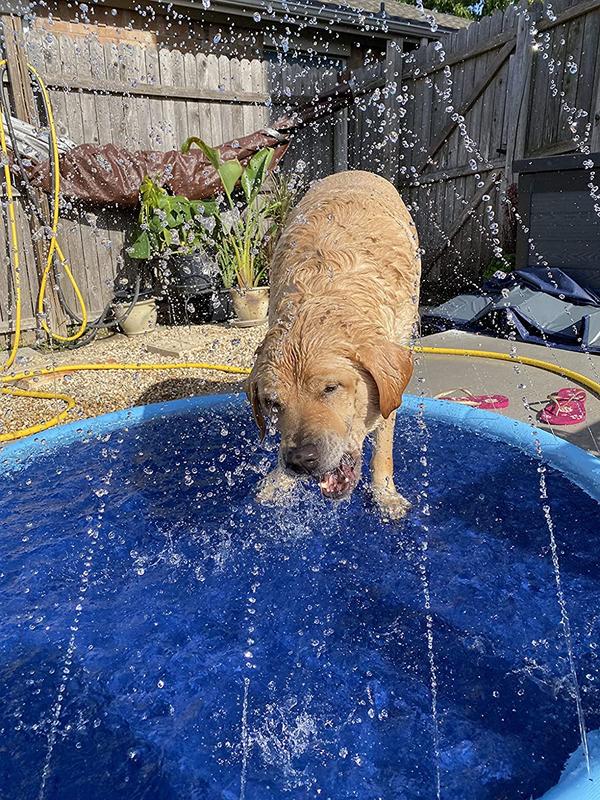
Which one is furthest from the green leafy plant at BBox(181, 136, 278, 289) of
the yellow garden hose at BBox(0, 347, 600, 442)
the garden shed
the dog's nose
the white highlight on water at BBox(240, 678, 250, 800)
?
the white highlight on water at BBox(240, 678, 250, 800)

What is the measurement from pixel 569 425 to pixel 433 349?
2.04 meters

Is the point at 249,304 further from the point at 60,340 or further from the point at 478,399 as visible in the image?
the point at 478,399

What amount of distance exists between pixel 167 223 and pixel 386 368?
19.7 ft

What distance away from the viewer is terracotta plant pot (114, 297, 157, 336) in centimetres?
791

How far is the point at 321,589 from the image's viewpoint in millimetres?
2959

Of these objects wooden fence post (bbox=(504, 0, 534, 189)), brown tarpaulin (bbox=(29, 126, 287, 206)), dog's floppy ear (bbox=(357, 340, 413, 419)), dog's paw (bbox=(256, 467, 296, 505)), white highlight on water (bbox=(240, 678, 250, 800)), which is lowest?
white highlight on water (bbox=(240, 678, 250, 800))

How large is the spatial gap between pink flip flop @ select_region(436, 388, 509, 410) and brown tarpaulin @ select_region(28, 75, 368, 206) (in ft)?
16.8

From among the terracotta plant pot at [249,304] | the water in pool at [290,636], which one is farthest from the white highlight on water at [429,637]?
the terracotta plant pot at [249,304]

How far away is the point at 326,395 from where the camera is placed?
266 cm

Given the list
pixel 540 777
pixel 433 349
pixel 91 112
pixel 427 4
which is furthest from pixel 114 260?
pixel 427 4

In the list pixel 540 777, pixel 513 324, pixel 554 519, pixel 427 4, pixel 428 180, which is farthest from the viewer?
pixel 427 4

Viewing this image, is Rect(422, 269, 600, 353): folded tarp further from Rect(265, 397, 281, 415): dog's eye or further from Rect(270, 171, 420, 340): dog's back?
Rect(265, 397, 281, 415): dog's eye

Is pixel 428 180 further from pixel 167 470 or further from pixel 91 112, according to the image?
pixel 167 470

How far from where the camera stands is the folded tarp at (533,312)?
6168 mm
